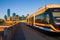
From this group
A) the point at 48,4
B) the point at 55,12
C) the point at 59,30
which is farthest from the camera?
the point at 48,4

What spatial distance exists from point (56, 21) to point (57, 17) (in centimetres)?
49

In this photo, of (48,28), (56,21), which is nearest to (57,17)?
(56,21)

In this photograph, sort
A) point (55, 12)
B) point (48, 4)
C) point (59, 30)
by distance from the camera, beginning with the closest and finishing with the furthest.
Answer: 1. point (59, 30)
2. point (55, 12)
3. point (48, 4)

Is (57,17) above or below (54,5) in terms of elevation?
below

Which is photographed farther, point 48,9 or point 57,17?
point 48,9

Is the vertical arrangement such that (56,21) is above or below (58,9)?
below

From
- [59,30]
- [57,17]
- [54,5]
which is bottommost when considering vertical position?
[59,30]

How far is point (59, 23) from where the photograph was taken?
18.0m

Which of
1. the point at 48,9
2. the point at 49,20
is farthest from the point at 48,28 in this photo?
the point at 48,9

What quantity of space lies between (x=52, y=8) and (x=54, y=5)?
73cm

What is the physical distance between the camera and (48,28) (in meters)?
19.4

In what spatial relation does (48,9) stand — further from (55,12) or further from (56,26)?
(56,26)

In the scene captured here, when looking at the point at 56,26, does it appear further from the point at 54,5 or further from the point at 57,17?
the point at 54,5

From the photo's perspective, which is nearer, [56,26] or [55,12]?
[56,26]
